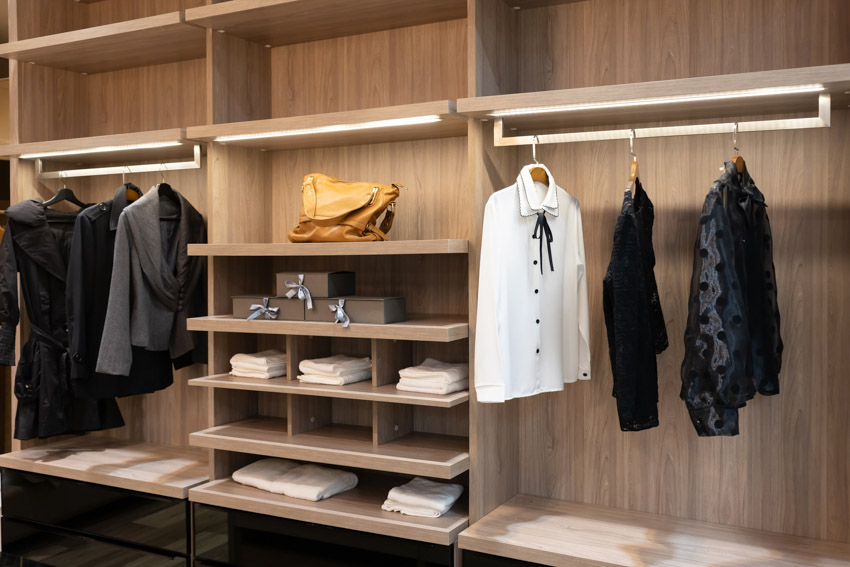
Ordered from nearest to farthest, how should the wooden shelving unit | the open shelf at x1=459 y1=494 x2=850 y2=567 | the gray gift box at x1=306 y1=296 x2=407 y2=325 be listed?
1. the open shelf at x1=459 y1=494 x2=850 y2=567
2. the gray gift box at x1=306 y1=296 x2=407 y2=325
3. the wooden shelving unit

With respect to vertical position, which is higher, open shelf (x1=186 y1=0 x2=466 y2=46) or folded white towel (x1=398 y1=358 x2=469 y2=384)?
open shelf (x1=186 y1=0 x2=466 y2=46)

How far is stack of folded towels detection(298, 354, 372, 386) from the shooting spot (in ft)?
9.18

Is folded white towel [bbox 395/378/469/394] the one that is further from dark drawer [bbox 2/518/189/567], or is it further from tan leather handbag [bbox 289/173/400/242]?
dark drawer [bbox 2/518/189/567]

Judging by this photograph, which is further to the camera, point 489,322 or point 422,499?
point 422,499

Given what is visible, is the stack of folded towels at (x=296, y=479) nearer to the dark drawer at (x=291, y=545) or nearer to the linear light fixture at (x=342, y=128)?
the dark drawer at (x=291, y=545)

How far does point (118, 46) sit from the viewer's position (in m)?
3.35

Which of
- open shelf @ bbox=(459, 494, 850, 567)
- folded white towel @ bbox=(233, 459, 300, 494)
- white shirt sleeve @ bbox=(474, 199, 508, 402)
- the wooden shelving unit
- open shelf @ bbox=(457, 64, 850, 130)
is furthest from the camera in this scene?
the wooden shelving unit

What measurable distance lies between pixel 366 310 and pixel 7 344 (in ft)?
5.51

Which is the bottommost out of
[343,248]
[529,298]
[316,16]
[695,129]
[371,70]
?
[529,298]

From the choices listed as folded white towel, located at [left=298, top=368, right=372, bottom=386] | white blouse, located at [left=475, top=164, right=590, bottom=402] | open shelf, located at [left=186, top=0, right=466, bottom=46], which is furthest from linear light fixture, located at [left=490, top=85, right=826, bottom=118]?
folded white towel, located at [left=298, top=368, right=372, bottom=386]

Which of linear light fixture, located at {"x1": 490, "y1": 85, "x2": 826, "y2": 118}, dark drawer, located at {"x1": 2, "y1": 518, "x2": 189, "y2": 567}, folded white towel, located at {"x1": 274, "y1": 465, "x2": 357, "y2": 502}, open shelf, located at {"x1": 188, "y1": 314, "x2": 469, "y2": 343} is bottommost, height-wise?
dark drawer, located at {"x1": 2, "y1": 518, "x2": 189, "y2": 567}

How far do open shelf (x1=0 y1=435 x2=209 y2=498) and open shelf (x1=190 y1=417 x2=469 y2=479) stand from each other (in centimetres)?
26

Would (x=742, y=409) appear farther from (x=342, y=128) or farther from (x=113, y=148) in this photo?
(x=113, y=148)

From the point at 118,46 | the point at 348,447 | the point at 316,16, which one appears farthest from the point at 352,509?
the point at 118,46
